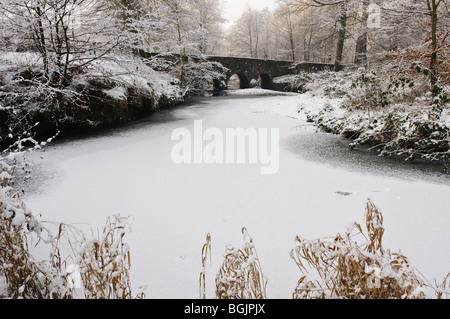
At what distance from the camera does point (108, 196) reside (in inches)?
126

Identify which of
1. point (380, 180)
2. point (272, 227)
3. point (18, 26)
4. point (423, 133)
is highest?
point (18, 26)

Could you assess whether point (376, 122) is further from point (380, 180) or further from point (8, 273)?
point (8, 273)

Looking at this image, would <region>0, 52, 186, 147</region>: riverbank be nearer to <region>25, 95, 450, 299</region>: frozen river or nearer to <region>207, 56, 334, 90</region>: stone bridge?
<region>25, 95, 450, 299</region>: frozen river

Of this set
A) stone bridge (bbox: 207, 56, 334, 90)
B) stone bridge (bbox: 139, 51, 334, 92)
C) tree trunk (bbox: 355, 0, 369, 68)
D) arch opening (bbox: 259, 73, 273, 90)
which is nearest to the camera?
tree trunk (bbox: 355, 0, 369, 68)

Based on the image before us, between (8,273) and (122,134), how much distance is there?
5156mm

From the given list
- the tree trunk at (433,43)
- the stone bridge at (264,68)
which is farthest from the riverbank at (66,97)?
the stone bridge at (264,68)

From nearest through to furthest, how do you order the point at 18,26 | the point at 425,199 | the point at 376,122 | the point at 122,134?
1. the point at 425,199
2. the point at 18,26
3. the point at 376,122
4. the point at 122,134

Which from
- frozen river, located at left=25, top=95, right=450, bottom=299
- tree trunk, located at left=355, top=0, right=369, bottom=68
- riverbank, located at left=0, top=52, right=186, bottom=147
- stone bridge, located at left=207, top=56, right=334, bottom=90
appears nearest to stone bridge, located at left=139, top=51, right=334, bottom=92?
stone bridge, located at left=207, top=56, right=334, bottom=90

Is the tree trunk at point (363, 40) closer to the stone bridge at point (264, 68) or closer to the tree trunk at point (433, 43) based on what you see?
the tree trunk at point (433, 43)

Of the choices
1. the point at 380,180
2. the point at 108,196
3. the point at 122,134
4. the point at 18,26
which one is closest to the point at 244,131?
the point at 122,134

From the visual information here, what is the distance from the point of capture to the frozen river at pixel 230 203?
2066 mm

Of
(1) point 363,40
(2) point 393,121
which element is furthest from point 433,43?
(1) point 363,40

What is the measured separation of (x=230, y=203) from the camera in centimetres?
306

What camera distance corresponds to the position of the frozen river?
207 cm
